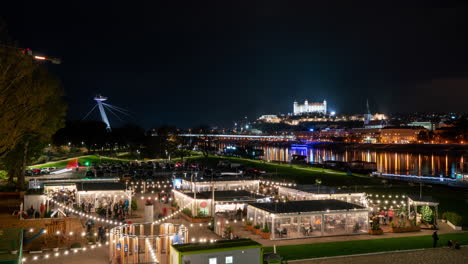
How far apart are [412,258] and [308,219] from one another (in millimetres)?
4797

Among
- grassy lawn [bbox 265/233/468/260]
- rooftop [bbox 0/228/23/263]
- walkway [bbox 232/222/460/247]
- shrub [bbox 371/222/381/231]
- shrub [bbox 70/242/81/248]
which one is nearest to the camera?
rooftop [bbox 0/228/23/263]

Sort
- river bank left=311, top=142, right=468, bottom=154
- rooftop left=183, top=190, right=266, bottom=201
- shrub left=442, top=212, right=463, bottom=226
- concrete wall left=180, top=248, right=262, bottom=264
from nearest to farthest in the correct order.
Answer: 1. concrete wall left=180, top=248, right=262, bottom=264
2. shrub left=442, top=212, right=463, bottom=226
3. rooftop left=183, top=190, right=266, bottom=201
4. river bank left=311, top=142, right=468, bottom=154

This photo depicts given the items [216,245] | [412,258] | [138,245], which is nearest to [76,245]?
[138,245]

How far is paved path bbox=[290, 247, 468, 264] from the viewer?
14.5 meters

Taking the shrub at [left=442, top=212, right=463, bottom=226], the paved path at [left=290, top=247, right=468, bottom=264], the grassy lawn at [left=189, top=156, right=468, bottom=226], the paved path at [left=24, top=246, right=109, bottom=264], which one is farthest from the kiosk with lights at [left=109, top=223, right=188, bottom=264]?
the shrub at [left=442, top=212, right=463, bottom=226]

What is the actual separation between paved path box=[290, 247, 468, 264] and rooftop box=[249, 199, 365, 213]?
12.4ft

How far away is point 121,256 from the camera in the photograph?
13.4 m

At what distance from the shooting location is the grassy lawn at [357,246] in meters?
15.7

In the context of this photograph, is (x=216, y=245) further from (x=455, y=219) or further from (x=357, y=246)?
(x=455, y=219)

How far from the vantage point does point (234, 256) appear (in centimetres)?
1010

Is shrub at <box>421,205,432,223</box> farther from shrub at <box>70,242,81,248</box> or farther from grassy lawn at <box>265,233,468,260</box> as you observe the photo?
shrub at <box>70,242,81,248</box>

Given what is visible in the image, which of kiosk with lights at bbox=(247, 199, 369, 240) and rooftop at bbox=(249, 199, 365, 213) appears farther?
rooftop at bbox=(249, 199, 365, 213)

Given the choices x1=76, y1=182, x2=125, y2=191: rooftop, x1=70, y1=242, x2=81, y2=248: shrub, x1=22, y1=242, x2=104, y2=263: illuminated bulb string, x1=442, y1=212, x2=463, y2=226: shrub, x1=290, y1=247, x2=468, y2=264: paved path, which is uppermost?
x1=76, y1=182, x2=125, y2=191: rooftop

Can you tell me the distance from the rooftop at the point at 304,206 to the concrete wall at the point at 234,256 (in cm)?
814
